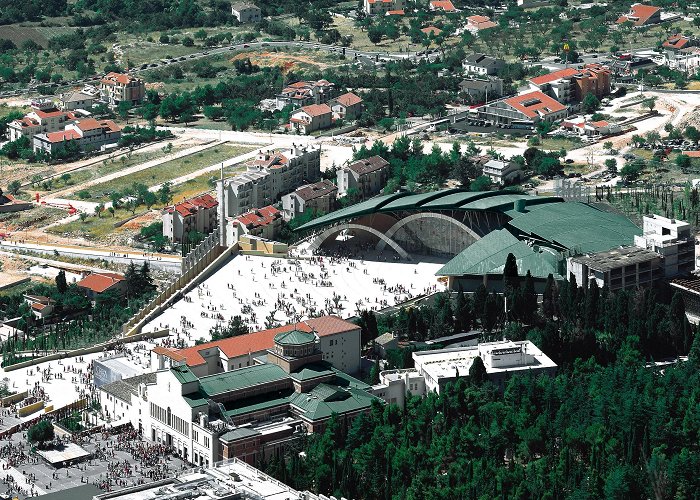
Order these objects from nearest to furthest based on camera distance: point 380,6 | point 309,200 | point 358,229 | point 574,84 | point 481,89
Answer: point 358,229
point 309,200
point 574,84
point 481,89
point 380,6

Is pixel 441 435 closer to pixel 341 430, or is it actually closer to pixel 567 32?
pixel 341 430

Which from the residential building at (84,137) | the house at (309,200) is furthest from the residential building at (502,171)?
the residential building at (84,137)

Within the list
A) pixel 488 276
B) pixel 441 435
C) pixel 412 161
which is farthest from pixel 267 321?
pixel 412 161

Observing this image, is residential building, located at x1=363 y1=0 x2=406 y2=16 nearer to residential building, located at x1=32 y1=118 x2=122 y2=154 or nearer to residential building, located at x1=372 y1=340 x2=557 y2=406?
residential building, located at x1=32 y1=118 x2=122 y2=154

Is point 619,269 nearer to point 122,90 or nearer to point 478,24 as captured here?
point 122,90

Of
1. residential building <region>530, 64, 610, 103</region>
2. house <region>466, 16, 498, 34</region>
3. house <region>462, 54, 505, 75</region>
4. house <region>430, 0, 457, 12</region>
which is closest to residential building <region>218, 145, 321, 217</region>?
residential building <region>530, 64, 610, 103</region>

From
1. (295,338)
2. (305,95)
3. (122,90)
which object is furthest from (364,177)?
(295,338)
